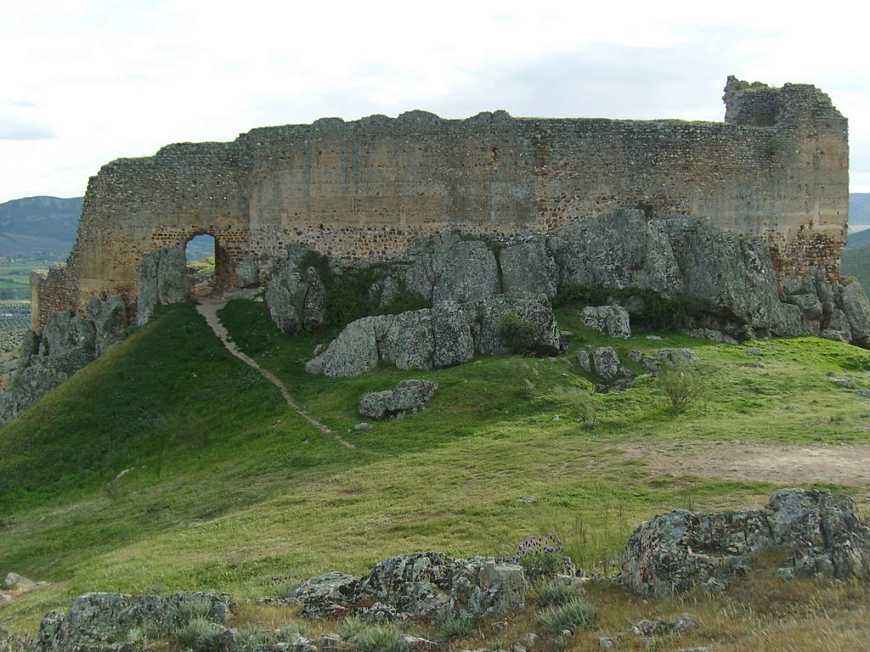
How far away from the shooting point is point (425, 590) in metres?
10.9

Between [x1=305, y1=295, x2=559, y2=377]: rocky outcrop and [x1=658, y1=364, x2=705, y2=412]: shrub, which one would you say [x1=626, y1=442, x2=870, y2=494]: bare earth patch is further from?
[x1=305, y1=295, x2=559, y2=377]: rocky outcrop

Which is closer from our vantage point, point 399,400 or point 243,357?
point 399,400

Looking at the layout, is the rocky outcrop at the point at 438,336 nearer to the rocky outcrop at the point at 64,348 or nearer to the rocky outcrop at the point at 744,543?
the rocky outcrop at the point at 64,348

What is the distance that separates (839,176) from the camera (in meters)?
32.6

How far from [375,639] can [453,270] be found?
21.7 meters

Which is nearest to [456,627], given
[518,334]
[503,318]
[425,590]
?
[425,590]

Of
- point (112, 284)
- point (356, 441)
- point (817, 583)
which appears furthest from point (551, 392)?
point (112, 284)

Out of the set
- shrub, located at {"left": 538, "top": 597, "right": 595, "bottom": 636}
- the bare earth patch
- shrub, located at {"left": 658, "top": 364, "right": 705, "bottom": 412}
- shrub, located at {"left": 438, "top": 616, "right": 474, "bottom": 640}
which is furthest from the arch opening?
shrub, located at {"left": 538, "top": 597, "right": 595, "bottom": 636}

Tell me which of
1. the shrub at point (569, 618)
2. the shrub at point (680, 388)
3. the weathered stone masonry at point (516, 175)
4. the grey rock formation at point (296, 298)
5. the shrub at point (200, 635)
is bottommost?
the shrub at point (200, 635)

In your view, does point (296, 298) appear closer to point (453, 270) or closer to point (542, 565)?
point (453, 270)

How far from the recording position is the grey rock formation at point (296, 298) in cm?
3081

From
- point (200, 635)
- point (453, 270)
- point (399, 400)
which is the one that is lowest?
point (200, 635)

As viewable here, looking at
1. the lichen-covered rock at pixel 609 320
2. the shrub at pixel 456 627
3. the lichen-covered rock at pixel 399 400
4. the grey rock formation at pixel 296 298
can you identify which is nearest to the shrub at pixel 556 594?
the shrub at pixel 456 627

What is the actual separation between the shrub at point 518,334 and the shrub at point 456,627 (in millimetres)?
A: 16197
